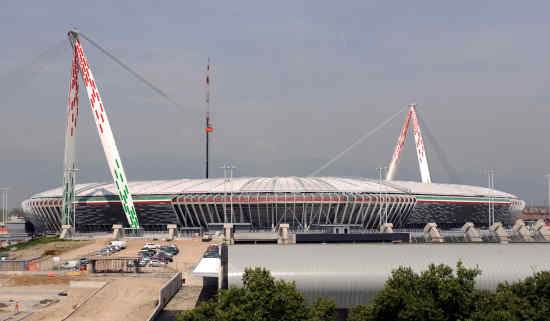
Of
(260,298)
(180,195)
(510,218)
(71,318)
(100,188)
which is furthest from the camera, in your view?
(510,218)

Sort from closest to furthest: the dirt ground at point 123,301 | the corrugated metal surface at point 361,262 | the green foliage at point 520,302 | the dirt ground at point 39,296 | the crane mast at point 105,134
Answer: the green foliage at point 520,302
the corrugated metal surface at point 361,262
the dirt ground at point 123,301
the dirt ground at point 39,296
the crane mast at point 105,134

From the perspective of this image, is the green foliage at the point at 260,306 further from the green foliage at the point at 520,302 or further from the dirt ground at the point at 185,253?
the dirt ground at the point at 185,253

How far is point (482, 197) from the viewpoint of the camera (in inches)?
4225

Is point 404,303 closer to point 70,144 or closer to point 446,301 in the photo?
point 446,301

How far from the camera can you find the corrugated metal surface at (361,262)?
112ft

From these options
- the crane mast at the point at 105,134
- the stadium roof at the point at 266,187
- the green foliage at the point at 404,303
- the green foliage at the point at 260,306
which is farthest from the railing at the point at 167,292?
the stadium roof at the point at 266,187

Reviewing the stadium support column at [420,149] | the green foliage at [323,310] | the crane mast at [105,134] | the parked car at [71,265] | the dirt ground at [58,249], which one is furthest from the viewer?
the stadium support column at [420,149]

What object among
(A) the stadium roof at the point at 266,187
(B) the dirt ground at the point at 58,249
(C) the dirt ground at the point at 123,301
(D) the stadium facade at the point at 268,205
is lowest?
(B) the dirt ground at the point at 58,249

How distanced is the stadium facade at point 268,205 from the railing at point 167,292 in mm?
36036

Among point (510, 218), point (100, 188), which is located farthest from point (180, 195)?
point (510, 218)

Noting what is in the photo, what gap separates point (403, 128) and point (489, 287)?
95.1m

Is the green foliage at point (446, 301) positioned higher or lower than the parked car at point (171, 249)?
higher

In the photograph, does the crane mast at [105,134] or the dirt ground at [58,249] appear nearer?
the dirt ground at [58,249]

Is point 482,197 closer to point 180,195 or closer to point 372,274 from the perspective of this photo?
point 180,195
